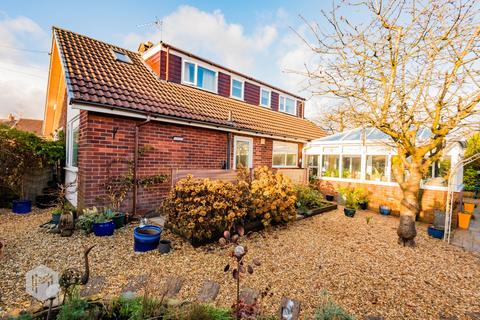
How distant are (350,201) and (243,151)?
447 cm

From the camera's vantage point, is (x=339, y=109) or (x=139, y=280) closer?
(x=139, y=280)

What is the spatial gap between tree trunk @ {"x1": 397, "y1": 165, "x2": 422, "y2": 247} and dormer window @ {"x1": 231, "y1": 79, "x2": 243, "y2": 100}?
332 inches

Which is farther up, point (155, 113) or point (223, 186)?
point (155, 113)

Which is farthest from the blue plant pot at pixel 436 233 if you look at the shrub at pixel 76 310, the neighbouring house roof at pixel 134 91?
the shrub at pixel 76 310

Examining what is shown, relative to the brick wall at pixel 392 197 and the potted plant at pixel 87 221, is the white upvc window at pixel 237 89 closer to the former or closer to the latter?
the brick wall at pixel 392 197

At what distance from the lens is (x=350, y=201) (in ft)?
26.5

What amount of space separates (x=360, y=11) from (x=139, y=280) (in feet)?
20.7

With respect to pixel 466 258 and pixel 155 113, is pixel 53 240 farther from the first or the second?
pixel 466 258

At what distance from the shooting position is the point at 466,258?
459cm

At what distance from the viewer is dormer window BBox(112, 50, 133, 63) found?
8.39m

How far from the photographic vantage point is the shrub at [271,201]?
18.2 feet

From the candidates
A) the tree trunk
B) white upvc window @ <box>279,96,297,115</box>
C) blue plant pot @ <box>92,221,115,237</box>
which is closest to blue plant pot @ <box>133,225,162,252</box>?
blue plant pot @ <box>92,221,115,237</box>

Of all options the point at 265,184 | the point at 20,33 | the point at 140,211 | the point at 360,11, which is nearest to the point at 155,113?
the point at 140,211

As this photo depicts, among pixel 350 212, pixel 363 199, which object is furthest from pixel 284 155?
pixel 350 212
